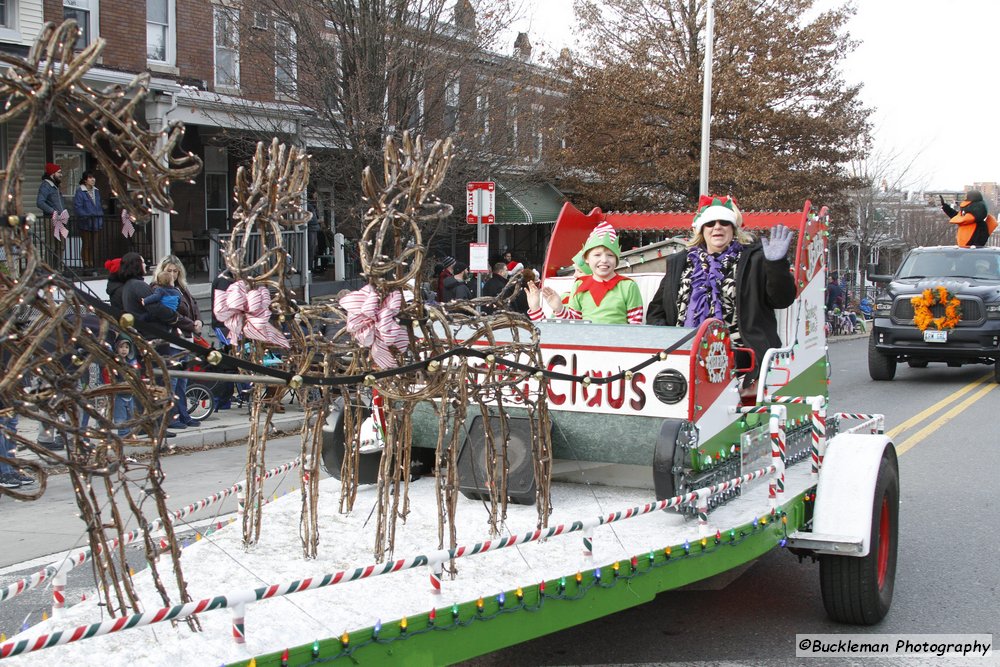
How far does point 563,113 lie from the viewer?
84.3 ft

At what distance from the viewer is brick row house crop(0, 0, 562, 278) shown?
53.5ft

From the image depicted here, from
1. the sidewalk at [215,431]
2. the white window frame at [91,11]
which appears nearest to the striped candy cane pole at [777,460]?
the sidewalk at [215,431]

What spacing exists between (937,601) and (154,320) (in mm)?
7900

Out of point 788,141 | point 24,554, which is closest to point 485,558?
point 24,554

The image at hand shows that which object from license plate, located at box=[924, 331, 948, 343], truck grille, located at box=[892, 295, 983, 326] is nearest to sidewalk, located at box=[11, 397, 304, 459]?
truck grille, located at box=[892, 295, 983, 326]

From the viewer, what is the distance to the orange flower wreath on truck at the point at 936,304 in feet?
56.4

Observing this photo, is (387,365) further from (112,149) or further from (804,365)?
(804,365)

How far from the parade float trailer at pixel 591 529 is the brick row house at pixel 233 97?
10.0 metres

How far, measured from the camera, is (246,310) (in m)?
4.52

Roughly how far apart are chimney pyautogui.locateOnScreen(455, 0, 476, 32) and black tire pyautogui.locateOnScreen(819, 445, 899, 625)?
40.6 feet

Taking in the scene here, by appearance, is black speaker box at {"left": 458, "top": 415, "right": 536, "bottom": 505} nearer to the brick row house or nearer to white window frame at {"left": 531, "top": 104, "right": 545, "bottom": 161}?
the brick row house

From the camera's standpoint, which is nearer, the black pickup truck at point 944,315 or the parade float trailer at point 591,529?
the parade float trailer at point 591,529

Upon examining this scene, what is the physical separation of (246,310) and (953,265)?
16.7m

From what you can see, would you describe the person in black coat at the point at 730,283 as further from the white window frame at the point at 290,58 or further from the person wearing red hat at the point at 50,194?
the person wearing red hat at the point at 50,194
